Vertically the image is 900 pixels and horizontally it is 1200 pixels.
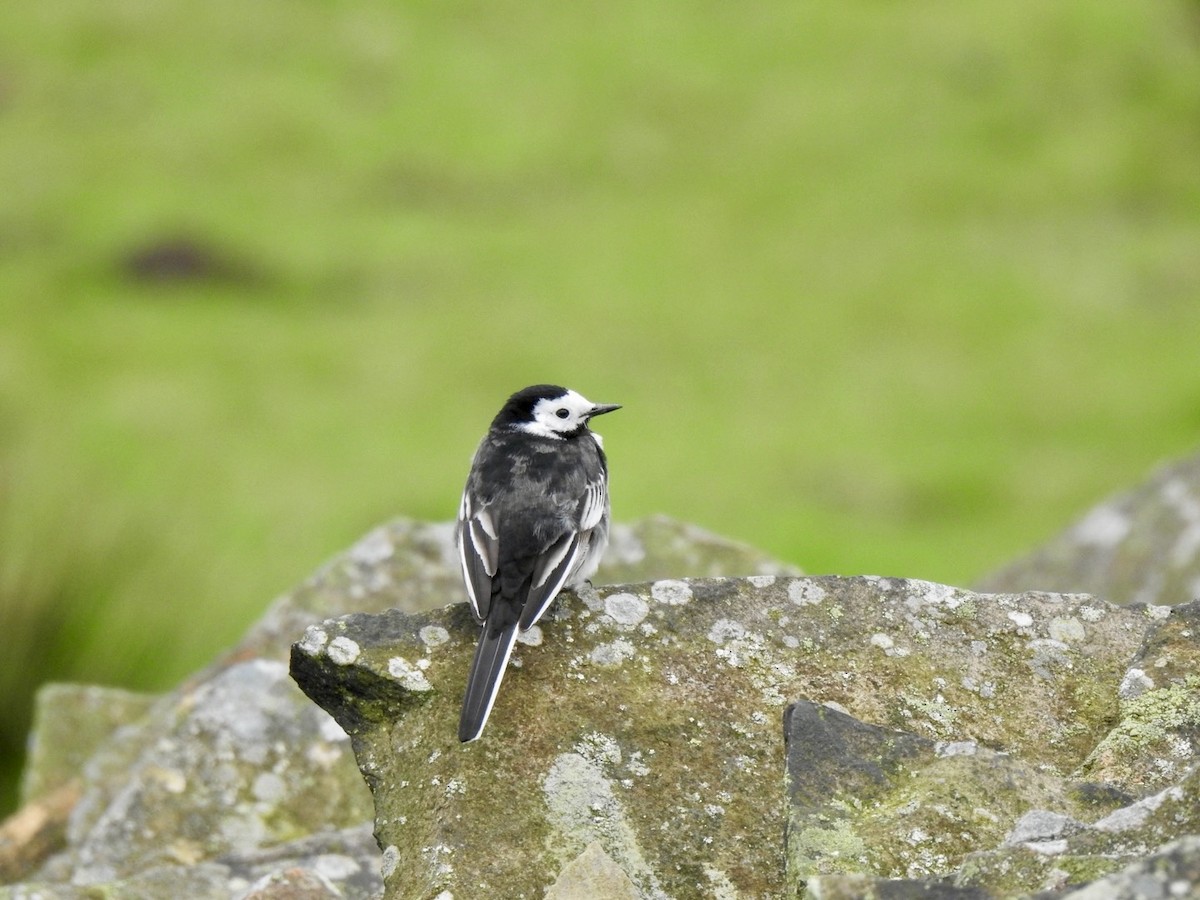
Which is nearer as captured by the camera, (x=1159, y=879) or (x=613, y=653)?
(x=1159, y=879)

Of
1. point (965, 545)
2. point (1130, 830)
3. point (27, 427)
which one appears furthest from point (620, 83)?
point (1130, 830)

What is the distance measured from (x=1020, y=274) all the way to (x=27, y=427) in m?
24.5

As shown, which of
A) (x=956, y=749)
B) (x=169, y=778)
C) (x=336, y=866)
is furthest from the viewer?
(x=169, y=778)

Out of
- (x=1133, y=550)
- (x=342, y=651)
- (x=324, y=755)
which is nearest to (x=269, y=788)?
(x=324, y=755)

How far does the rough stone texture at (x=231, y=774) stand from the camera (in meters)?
7.32

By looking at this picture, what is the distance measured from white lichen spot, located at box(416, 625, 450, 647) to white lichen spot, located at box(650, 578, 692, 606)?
3.14 ft

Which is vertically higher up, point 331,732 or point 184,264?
point 184,264

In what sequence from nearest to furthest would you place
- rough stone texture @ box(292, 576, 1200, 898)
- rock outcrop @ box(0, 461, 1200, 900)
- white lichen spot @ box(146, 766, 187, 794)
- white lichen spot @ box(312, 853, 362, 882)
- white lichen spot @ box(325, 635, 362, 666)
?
1. rock outcrop @ box(0, 461, 1200, 900)
2. rough stone texture @ box(292, 576, 1200, 898)
3. white lichen spot @ box(325, 635, 362, 666)
4. white lichen spot @ box(312, 853, 362, 882)
5. white lichen spot @ box(146, 766, 187, 794)

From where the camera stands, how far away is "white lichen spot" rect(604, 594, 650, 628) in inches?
268

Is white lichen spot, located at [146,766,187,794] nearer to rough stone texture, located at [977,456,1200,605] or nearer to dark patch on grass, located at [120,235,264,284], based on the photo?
rough stone texture, located at [977,456,1200,605]

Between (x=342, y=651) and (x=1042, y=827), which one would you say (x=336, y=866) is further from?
(x=1042, y=827)

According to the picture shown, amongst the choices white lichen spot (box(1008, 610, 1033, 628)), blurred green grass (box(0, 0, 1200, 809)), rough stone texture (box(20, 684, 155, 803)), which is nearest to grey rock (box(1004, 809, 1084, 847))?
white lichen spot (box(1008, 610, 1033, 628))

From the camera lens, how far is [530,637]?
6.80 m

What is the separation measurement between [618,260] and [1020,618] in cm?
3177
